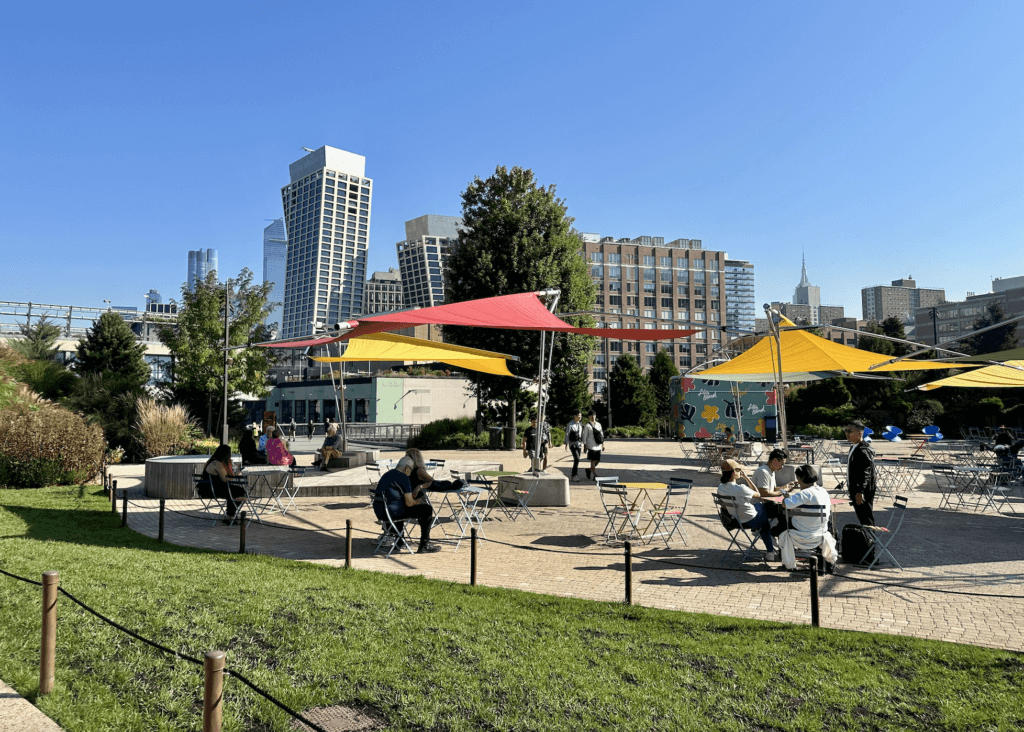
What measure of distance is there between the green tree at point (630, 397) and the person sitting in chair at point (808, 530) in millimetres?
37260

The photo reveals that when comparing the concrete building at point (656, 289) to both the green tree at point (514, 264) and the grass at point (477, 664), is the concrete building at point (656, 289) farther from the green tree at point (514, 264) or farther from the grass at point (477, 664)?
the grass at point (477, 664)

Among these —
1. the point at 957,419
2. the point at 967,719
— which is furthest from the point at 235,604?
the point at 957,419

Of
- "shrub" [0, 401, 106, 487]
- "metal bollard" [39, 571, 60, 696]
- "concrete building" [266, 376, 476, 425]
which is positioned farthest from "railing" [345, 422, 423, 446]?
"metal bollard" [39, 571, 60, 696]

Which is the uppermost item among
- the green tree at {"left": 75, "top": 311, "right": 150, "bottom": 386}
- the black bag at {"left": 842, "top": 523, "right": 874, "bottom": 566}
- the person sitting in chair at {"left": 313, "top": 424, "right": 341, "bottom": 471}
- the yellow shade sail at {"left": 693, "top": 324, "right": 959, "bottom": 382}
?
the green tree at {"left": 75, "top": 311, "right": 150, "bottom": 386}

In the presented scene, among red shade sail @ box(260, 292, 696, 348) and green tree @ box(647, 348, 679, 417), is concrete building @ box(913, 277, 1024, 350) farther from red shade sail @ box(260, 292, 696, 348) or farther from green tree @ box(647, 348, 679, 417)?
red shade sail @ box(260, 292, 696, 348)

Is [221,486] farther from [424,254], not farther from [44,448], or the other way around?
[424,254]

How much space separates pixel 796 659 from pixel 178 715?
4.12 metres

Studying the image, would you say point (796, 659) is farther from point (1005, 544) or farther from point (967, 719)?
point (1005, 544)

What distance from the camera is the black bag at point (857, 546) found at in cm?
790

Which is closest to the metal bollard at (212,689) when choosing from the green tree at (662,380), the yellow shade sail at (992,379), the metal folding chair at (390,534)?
the metal folding chair at (390,534)

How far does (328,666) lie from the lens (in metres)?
4.66

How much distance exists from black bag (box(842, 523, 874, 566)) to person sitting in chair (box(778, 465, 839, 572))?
486 millimetres

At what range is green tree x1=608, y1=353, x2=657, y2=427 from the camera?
A: 4481 cm

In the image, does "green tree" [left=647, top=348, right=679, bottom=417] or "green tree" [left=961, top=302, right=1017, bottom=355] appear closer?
"green tree" [left=647, top=348, right=679, bottom=417]
